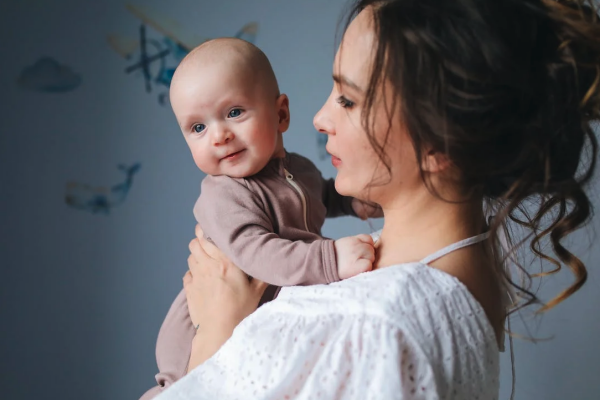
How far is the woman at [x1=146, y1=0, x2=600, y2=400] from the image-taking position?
81 cm

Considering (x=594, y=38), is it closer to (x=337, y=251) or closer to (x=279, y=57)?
(x=337, y=251)

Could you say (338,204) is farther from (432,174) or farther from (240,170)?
(432,174)

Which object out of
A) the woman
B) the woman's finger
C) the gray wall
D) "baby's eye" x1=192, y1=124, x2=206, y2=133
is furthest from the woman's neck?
the gray wall

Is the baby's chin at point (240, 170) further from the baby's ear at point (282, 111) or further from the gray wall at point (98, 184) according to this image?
the gray wall at point (98, 184)

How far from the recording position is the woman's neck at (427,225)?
0.95 meters

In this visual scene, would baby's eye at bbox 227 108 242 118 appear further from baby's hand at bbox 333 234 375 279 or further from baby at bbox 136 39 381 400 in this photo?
baby's hand at bbox 333 234 375 279

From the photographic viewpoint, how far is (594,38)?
847mm

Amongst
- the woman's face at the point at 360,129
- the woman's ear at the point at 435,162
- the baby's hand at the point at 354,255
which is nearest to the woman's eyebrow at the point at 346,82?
the woman's face at the point at 360,129

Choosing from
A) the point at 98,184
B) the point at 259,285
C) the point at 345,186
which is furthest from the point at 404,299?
the point at 98,184

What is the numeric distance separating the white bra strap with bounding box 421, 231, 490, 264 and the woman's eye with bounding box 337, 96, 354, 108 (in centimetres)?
26

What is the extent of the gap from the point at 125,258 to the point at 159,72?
668 millimetres

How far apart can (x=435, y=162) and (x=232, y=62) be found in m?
0.44

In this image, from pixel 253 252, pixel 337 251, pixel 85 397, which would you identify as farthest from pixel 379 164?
pixel 85 397

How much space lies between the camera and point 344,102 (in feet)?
3.16
